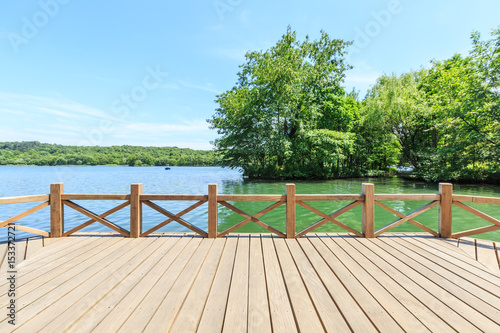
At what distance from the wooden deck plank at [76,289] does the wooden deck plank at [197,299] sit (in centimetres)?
99

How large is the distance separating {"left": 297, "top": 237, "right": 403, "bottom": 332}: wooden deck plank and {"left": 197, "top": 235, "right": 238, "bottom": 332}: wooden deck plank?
1041mm

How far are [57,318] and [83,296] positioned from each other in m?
0.35

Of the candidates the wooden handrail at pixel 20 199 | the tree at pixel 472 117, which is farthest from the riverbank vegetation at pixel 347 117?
the wooden handrail at pixel 20 199

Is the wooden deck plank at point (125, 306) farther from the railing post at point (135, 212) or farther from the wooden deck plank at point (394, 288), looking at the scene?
the wooden deck plank at point (394, 288)

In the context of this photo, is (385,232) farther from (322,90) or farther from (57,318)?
(322,90)

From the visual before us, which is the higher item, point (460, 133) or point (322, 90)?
point (322, 90)

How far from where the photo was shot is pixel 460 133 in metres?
18.2

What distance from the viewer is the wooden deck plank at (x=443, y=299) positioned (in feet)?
6.02

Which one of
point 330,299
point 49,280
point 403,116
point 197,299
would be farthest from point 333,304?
point 403,116

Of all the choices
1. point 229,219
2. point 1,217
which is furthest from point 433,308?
point 1,217

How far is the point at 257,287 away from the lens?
241 centimetres

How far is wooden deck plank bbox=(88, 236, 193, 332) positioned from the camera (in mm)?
1782

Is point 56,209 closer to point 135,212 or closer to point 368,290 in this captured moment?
point 135,212

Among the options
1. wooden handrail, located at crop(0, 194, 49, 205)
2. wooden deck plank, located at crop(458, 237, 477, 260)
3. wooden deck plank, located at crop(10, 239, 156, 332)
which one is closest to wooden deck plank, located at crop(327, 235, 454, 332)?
wooden deck plank, located at crop(458, 237, 477, 260)
